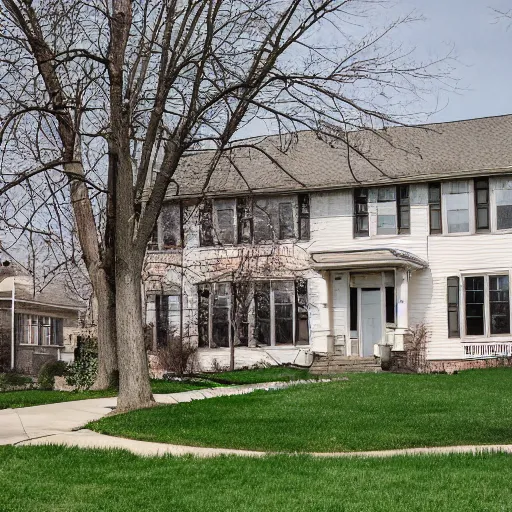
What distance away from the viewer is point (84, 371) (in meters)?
23.0

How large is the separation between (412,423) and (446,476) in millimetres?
4460

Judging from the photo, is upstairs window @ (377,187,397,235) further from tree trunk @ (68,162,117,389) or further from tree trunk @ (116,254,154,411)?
tree trunk @ (116,254,154,411)

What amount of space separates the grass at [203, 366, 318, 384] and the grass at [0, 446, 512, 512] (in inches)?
529

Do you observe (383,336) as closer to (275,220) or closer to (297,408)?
(275,220)

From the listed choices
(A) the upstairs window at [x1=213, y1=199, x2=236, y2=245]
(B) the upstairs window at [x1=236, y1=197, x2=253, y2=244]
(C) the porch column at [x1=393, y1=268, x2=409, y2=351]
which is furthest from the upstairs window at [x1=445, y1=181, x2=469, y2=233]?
(A) the upstairs window at [x1=213, y1=199, x2=236, y2=245]

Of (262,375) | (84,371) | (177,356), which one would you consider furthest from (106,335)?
(177,356)

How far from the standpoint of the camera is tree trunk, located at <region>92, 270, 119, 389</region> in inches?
818

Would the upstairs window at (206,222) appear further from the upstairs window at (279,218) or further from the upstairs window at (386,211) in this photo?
the upstairs window at (386,211)

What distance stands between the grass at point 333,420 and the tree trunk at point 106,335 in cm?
408

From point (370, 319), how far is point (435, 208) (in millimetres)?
Result: 4058

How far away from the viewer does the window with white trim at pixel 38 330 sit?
43.0m

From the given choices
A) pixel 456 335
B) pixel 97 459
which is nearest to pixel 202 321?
pixel 456 335

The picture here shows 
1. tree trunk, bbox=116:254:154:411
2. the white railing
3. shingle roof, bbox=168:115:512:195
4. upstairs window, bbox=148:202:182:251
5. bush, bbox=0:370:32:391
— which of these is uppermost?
shingle roof, bbox=168:115:512:195

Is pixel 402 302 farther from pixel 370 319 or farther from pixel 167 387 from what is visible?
pixel 167 387
